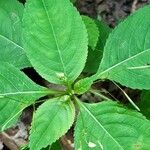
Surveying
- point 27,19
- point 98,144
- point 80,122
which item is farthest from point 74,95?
point 27,19

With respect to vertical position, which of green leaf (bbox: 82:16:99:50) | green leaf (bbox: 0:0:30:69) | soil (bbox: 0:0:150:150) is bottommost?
soil (bbox: 0:0:150:150)

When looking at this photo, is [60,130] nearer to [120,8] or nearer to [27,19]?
[27,19]

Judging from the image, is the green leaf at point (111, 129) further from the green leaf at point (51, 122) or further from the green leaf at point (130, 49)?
the green leaf at point (130, 49)

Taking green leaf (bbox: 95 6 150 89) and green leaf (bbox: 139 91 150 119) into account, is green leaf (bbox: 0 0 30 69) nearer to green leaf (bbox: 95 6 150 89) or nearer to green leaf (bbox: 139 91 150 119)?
green leaf (bbox: 95 6 150 89)

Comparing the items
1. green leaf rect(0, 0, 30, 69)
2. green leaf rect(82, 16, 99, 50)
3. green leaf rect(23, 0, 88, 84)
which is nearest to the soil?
green leaf rect(82, 16, 99, 50)

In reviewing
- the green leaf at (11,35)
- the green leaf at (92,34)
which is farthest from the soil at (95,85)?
the green leaf at (11,35)

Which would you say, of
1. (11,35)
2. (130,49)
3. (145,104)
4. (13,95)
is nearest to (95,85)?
(145,104)

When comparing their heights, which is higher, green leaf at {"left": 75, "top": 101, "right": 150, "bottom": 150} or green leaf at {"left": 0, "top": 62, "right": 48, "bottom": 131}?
green leaf at {"left": 0, "top": 62, "right": 48, "bottom": 131}

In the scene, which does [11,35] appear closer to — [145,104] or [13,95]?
[13,95]
